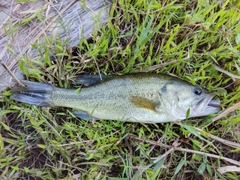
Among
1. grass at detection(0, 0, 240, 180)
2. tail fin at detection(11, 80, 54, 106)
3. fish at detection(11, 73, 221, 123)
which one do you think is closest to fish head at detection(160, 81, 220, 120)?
fish at detection(11, 73, 221, 123)

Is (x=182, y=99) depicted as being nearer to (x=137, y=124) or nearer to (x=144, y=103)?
(x=144, y=103)

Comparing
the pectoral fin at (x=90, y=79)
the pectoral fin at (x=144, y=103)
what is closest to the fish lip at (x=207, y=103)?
the pectoral fin at (x=144, y=103)

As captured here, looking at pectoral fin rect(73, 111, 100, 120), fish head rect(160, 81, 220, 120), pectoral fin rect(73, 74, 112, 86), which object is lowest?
fish head rect(160, 81, 220, 120)

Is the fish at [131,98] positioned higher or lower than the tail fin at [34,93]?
lower

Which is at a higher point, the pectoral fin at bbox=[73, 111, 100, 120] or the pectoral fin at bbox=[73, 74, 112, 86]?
the pectoral fin at bbox=[73, 74, 112, 86]

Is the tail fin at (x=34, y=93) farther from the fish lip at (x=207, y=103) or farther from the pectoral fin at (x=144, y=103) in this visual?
the fish lip at (x=207, y=103)

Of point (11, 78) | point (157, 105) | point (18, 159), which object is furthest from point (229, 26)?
point (18, 159)

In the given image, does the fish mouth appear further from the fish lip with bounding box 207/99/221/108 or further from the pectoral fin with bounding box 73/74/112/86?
the pectoral fin with bounding box 73/74/112/86
